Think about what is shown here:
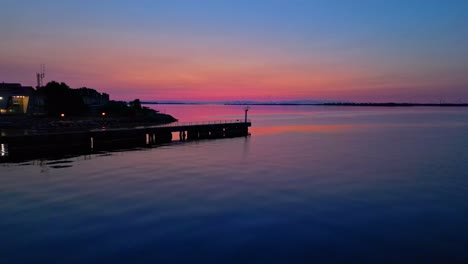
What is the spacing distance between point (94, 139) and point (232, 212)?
38.7 meters

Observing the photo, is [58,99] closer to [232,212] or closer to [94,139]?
[94,139]

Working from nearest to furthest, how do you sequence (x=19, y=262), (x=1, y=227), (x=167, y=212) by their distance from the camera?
1. (x=19, y=262)
2. (x=1, y=227)
3. (x=167, y=212)

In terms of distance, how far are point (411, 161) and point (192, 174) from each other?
25.0 m

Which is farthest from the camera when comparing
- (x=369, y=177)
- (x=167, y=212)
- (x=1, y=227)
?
(x=369, y=177)

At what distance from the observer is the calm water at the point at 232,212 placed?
1280 centimetres

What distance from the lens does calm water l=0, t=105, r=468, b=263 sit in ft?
42.0

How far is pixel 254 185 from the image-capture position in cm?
2381

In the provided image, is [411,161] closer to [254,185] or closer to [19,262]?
[254,185]

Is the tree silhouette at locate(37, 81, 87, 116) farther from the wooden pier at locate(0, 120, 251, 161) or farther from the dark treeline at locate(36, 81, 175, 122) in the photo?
the wooden pier at locate(0, 120, 251, 161)

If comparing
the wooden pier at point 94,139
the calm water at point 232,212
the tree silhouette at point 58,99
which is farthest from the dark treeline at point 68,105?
the calm water at point 232,212

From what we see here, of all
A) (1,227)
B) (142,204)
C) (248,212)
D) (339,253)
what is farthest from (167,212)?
(339,253)

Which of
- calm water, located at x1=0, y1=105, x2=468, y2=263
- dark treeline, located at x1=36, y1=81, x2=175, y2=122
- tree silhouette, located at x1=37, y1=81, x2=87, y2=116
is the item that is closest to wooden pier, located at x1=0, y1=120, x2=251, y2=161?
calm water, located at x1=0, y1=105, x2=468, y2=263

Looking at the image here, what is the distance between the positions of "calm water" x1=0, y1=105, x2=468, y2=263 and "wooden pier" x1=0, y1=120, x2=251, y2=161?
→ 38.8ft

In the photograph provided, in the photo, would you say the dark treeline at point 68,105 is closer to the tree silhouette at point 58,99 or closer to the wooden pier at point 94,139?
the tree silhouette at point 58,99
